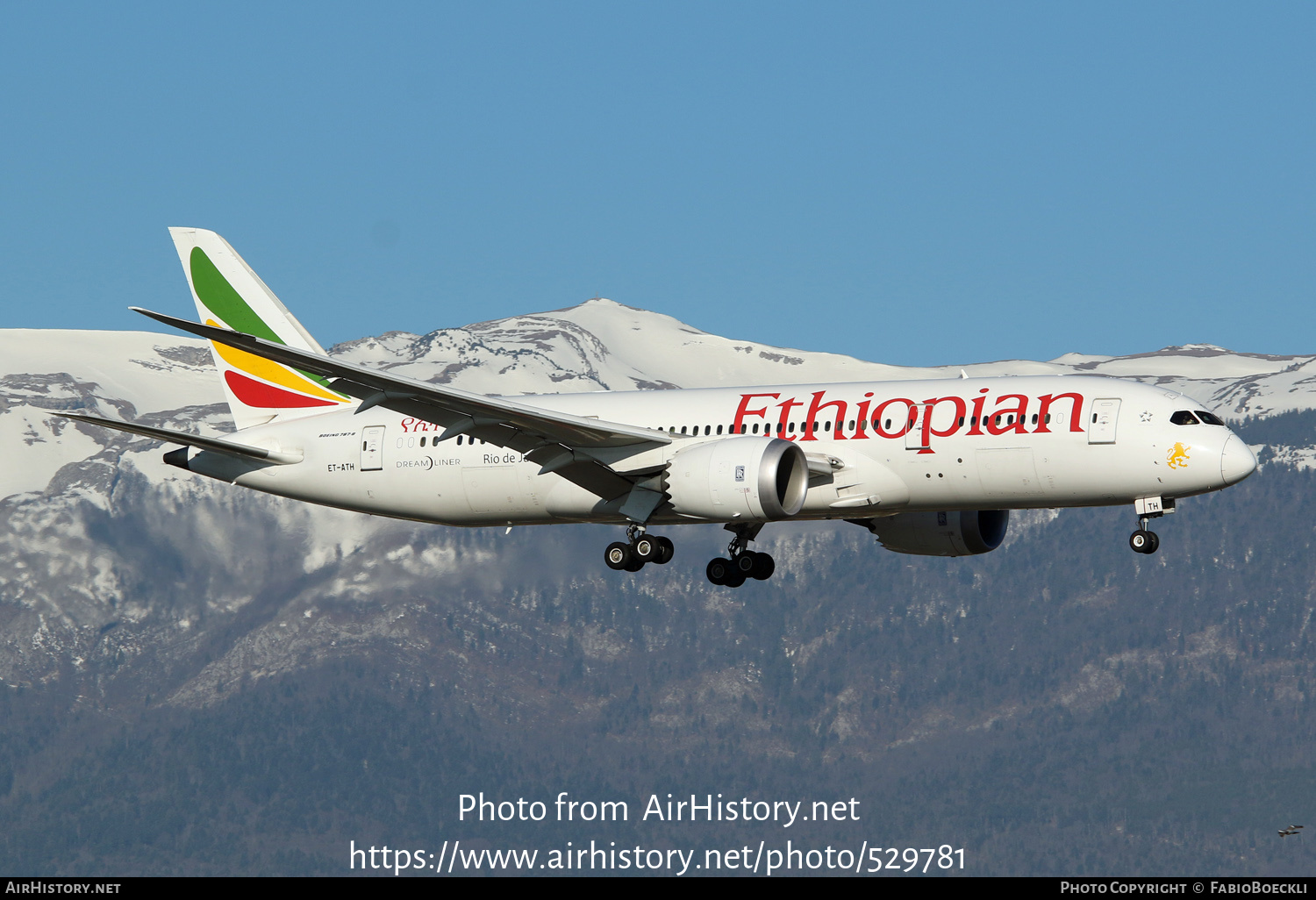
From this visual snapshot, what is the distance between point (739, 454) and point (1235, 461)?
13.1m

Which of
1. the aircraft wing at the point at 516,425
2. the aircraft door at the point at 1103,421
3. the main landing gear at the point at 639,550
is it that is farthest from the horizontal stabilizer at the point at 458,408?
the aircraft door at the point at 1103,421

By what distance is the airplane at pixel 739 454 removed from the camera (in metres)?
50.0

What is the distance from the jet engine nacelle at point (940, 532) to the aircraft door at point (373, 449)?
1571 cm

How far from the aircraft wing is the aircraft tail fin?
8.85m

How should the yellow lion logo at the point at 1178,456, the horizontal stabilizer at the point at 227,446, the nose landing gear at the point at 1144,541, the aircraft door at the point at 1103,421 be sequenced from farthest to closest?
1. the horizontal stabilizer at the point at 227,446
2. the aircraft door at the point at 1103,421
3. the nose landing gear at the point at 1144,541
4. the yellow lion logo at the point at 1178,456

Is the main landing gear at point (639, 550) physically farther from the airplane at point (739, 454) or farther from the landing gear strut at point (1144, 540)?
the landing gear strut at point (1144, 540)

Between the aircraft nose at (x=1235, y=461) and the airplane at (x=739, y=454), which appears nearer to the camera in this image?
the aircraft nose at (x=1235, y=461)

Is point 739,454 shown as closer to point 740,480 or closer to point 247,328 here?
point 740,480

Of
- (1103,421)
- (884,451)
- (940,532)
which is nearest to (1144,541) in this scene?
(1103,421)

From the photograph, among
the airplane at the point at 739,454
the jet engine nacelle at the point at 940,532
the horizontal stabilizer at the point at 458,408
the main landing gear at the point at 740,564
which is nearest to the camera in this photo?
the horizontal stabilizer at the point at 458,408

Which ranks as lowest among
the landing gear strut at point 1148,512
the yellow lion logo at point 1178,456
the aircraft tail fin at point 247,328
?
the landing gear strut at point 1148,512

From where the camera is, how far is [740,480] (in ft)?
165
